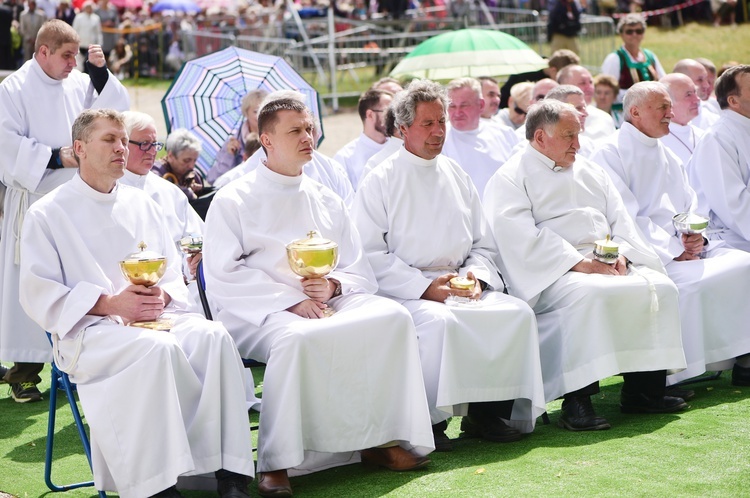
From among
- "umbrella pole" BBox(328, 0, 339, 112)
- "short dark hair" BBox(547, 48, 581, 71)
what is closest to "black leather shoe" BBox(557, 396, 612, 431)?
"short dark hair" BBox(547, 48, 581, 71)

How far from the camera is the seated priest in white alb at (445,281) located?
5.98m

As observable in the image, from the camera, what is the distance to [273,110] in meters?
5.93

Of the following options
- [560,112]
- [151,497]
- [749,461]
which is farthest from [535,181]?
[151,497]

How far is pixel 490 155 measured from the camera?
366 inches

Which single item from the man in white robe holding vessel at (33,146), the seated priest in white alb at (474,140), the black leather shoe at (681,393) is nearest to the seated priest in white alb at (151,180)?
the man in white robe holding vessel at (33,146)

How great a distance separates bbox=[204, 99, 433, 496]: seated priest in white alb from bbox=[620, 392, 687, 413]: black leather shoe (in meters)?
1.69

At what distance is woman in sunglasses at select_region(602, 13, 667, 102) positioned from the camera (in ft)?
37.2

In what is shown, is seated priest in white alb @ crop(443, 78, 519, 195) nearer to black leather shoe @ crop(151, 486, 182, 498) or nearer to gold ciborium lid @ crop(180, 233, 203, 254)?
gold ciborium lid @ crop(180, 233, 203, 254)

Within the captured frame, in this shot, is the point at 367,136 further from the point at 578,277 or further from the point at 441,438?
the point at 441,438

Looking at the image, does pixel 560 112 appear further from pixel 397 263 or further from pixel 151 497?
pixel 151 497

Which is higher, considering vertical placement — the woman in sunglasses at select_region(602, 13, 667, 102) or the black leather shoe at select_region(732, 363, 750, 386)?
the woman in sunglasses at select_region(602, 13, 667, 102)

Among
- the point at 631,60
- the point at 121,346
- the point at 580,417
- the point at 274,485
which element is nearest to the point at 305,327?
the point at 274,485

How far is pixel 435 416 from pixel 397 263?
3.22 ft

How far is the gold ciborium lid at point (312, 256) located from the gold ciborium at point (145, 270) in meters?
0.71
